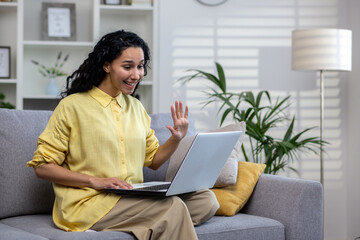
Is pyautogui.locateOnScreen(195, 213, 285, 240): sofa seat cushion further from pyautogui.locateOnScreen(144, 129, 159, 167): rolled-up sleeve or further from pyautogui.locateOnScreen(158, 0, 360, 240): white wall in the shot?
pyautogui.locateOnScreen(158, 0, 360, 240): white wall

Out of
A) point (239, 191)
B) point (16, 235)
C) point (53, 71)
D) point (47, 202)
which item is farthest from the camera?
point (53, 71)

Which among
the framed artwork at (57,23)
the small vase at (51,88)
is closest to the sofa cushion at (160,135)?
the small vase at (51,88)

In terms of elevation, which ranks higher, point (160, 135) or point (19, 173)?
point (160, 135)

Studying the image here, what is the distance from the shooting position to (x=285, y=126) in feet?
14.1

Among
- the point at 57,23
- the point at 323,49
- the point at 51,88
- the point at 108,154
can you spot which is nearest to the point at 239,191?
the point at 108,154

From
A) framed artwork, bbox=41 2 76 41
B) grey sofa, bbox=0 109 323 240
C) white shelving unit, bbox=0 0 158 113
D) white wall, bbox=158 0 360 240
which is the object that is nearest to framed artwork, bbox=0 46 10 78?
white shelving unit, bbox=0 0 158 113

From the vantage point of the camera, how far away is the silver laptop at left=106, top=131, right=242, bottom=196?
201 cm

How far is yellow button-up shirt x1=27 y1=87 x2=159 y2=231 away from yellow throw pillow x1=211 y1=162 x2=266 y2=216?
422mm

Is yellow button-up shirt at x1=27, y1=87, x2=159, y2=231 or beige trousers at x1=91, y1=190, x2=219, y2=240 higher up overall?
yellow button-up shirt at x1=27, y1=87, x2=159, y2=231

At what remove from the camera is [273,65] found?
14.2ft

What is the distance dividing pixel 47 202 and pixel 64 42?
1715 millimetres

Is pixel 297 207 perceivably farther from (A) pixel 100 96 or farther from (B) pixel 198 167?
(A) pixel 100 96

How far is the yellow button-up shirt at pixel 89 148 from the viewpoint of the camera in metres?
2.14

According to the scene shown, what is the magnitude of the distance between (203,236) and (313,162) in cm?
235
